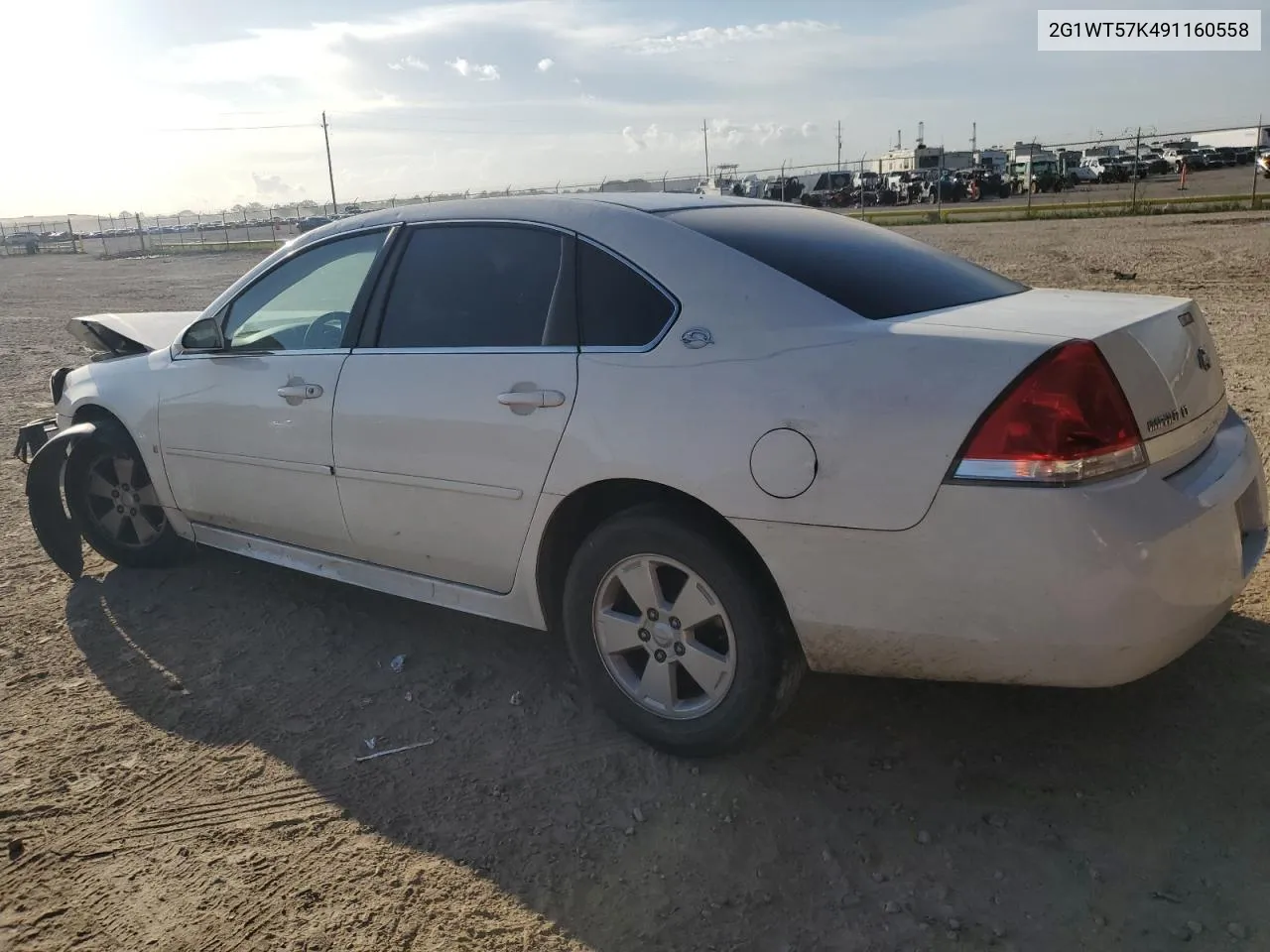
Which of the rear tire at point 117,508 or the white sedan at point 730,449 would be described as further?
the rear tire at point 117,508

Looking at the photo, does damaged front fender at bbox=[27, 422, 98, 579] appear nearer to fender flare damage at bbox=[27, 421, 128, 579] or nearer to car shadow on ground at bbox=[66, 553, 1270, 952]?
fender flare damage at bbox=[27, 421, 128, 579]

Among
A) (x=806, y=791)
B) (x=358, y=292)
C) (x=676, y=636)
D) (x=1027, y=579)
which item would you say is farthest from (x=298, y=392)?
(x=1027, y=579)

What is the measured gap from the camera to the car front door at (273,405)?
3.84 m

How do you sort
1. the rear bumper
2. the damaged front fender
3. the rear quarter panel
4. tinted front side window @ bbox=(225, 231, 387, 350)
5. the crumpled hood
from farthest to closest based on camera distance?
the crumpled hood
the damaged front fender
tinted front side window @ bbox=(225, 231, 387, 350)
the rear quarter panel
the rear bumper

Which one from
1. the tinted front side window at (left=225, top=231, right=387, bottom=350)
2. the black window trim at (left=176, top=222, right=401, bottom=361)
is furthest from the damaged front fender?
the tinted front side window at (left=225, top=231, right=387, bottom=350)

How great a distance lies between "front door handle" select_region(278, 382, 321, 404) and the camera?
150 inches

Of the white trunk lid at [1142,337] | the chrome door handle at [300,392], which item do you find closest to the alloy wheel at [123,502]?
the chrome door handle at [300,392]

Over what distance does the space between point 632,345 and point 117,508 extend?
327 cm

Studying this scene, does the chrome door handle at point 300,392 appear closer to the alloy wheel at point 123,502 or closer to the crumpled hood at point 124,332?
the alloy wheel at point 123,502

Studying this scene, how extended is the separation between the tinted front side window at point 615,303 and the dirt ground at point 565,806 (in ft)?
4.27

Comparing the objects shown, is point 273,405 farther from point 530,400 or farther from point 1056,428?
point 1056,428

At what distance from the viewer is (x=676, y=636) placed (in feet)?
9.77

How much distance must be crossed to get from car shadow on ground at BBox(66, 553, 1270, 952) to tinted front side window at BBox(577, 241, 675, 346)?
1.30 m

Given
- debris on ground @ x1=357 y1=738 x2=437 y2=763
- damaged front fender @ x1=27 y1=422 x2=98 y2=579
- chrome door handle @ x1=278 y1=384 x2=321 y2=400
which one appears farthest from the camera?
damaged front fender @ x1=27 y1=422 x2=98 y2=579
